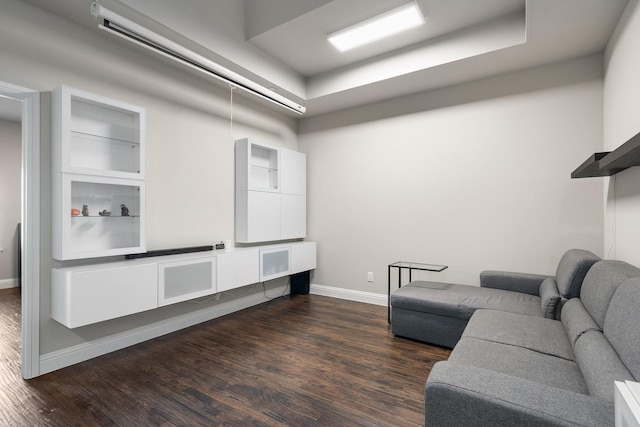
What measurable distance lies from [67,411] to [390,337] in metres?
2.59

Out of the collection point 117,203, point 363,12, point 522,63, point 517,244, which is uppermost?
point 363,12

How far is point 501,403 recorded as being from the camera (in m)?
1.10

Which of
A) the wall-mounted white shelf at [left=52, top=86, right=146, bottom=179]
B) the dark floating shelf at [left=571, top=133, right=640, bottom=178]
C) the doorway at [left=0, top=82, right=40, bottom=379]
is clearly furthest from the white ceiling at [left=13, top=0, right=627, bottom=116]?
the dark floating shelf at [left=571, top=133, right=640, bottom=178]

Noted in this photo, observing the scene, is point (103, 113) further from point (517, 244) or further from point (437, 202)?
point (517, 244)

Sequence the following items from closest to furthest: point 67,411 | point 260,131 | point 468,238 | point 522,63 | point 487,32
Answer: point 67,411, point 487,32, point 522,63, point 468,238, point 260,131

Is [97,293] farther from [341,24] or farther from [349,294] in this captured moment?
[341,24]

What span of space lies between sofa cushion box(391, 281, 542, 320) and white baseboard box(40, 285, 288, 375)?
6.77 ft

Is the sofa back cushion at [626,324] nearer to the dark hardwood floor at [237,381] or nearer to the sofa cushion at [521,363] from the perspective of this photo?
the sofa cushion at [521,363]

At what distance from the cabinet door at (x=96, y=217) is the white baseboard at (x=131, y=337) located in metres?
0.82

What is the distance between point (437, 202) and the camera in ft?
12.8

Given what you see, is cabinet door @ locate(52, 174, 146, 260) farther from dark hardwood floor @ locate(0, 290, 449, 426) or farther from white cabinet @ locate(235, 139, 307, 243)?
white cabinet @ locate(235, 139, 307, 243)

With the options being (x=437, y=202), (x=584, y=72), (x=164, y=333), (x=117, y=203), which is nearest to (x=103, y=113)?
(x=117, y=203)

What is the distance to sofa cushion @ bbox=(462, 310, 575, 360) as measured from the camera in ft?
6.04

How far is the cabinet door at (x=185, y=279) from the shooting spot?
2.88 meters
